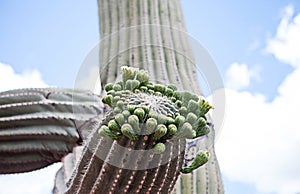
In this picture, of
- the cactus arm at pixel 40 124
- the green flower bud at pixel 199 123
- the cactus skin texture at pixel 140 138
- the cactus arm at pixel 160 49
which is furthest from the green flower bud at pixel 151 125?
the cactus arm at pixel 40 124

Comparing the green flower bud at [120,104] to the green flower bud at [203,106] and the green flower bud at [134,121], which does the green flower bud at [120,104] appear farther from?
the green flower bud at [203,106]

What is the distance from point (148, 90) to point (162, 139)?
0.16 meters

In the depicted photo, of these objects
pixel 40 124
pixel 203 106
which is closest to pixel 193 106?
pixel 203 106

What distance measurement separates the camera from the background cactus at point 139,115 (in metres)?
1.15

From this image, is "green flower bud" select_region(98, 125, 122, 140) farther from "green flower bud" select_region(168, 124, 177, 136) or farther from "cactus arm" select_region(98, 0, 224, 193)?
"cactus arm" select_region(98, 0, 224, 193)

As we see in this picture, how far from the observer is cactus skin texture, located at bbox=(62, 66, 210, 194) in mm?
1095

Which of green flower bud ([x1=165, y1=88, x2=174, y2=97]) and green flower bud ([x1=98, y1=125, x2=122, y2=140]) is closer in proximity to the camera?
green flower bud ([x1=98, y1=125, x2=122, y2=140])

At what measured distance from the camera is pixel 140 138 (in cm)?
111

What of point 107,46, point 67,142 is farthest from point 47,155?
point 107,46

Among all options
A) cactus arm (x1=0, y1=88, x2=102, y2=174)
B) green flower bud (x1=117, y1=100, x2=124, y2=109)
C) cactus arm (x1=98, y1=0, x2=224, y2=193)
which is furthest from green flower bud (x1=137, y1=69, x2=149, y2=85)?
cactus arm (x1=0, y1=88, x2=102, y2=174)

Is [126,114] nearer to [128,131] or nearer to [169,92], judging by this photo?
[128,131]

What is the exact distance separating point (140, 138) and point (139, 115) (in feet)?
0.18

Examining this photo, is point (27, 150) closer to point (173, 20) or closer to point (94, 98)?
point (94, 98)

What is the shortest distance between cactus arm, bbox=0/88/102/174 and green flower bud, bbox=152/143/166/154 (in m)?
1.07
